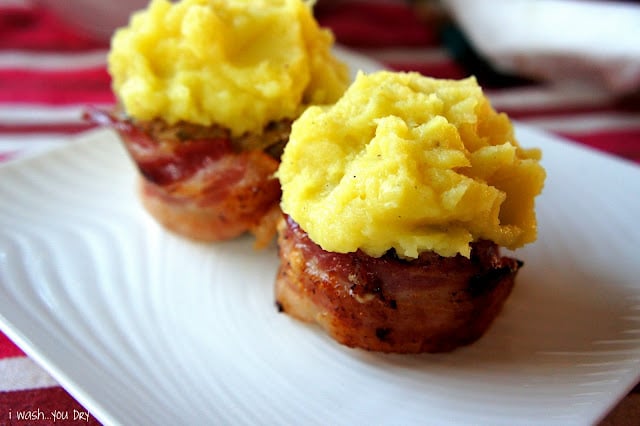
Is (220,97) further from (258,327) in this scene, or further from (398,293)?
(398,293)

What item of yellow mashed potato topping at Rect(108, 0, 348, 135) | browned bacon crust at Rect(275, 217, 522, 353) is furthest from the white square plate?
yellow mashed potato topping at Rect(108, 0, 348, 135)

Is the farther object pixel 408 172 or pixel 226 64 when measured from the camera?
pixel 226 64

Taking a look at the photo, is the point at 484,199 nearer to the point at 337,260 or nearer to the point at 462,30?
the point at 337,260

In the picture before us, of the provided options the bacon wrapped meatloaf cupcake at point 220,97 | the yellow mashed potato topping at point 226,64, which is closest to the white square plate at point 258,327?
the bacon wrapped meatloaf cupcake at point 220,97

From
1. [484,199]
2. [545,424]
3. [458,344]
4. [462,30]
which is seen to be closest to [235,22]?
[484,199]

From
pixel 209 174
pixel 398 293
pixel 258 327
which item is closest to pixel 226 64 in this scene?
pixel 209 174

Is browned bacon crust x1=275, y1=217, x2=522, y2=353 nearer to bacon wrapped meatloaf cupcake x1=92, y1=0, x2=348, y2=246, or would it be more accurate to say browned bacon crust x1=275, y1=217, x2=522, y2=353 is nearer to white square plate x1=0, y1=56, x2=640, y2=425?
white square plate x1=0, y1=56, x2=640, y2=425

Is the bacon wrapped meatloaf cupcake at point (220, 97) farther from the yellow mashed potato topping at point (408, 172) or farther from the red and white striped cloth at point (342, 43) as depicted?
the red and white striped cloth at point (342, 43)
